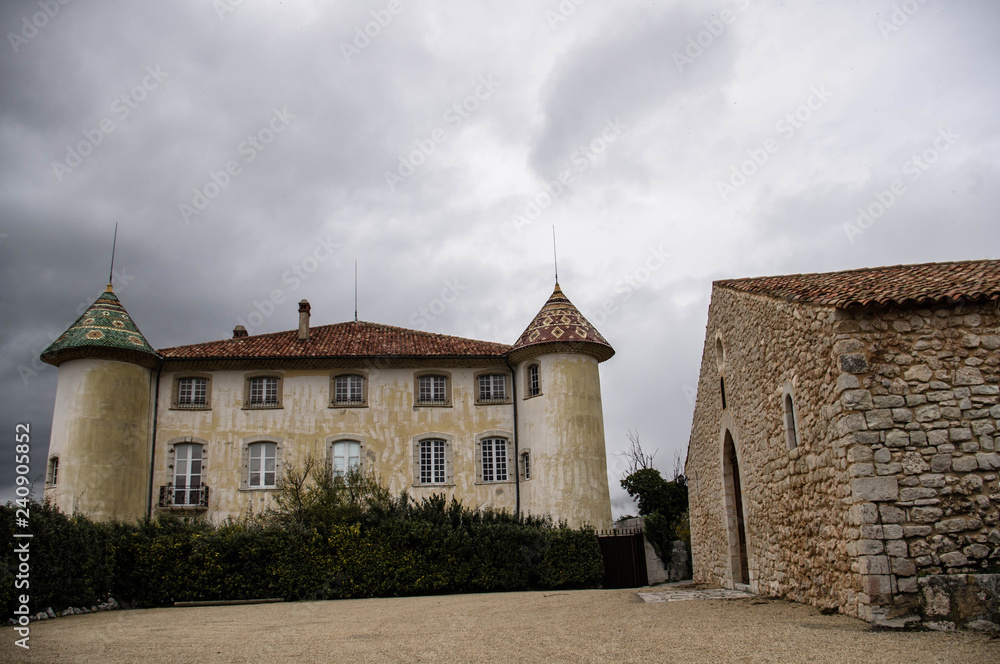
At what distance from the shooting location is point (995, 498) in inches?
339

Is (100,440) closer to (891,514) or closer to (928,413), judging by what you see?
(891,514)

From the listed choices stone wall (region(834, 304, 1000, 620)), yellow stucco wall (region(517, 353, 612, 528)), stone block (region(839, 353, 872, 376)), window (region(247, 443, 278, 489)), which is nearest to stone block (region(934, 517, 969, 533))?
stone wall (region(834, 304, 1000, 620))

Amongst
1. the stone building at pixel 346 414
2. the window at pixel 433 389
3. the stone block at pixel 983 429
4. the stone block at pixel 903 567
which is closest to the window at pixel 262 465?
the stone building at pixel 346 414

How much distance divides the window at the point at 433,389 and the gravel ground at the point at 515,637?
46.2ft

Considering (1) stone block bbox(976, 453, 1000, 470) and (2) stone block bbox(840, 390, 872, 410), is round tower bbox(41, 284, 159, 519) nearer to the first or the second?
(2) stone block bbox(840, 390, 872, 410)

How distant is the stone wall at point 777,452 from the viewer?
31.3ft

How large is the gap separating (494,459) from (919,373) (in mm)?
19582

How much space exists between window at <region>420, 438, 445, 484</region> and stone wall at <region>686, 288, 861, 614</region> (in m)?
12.2

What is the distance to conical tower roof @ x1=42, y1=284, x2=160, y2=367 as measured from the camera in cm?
2525

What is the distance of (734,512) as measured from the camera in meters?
15.0

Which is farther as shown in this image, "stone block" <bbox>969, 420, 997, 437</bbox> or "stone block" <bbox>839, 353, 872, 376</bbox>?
"stone block" <bbox>839, 353, 872, 376</bbox>

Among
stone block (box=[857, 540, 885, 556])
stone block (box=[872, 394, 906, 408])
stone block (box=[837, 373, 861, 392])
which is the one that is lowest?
stone block (box=[857, 540, 885, 556])

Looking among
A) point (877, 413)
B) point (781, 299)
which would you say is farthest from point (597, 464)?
point (877, 413)

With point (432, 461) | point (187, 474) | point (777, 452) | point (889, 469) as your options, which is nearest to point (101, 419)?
point (187, 474)
